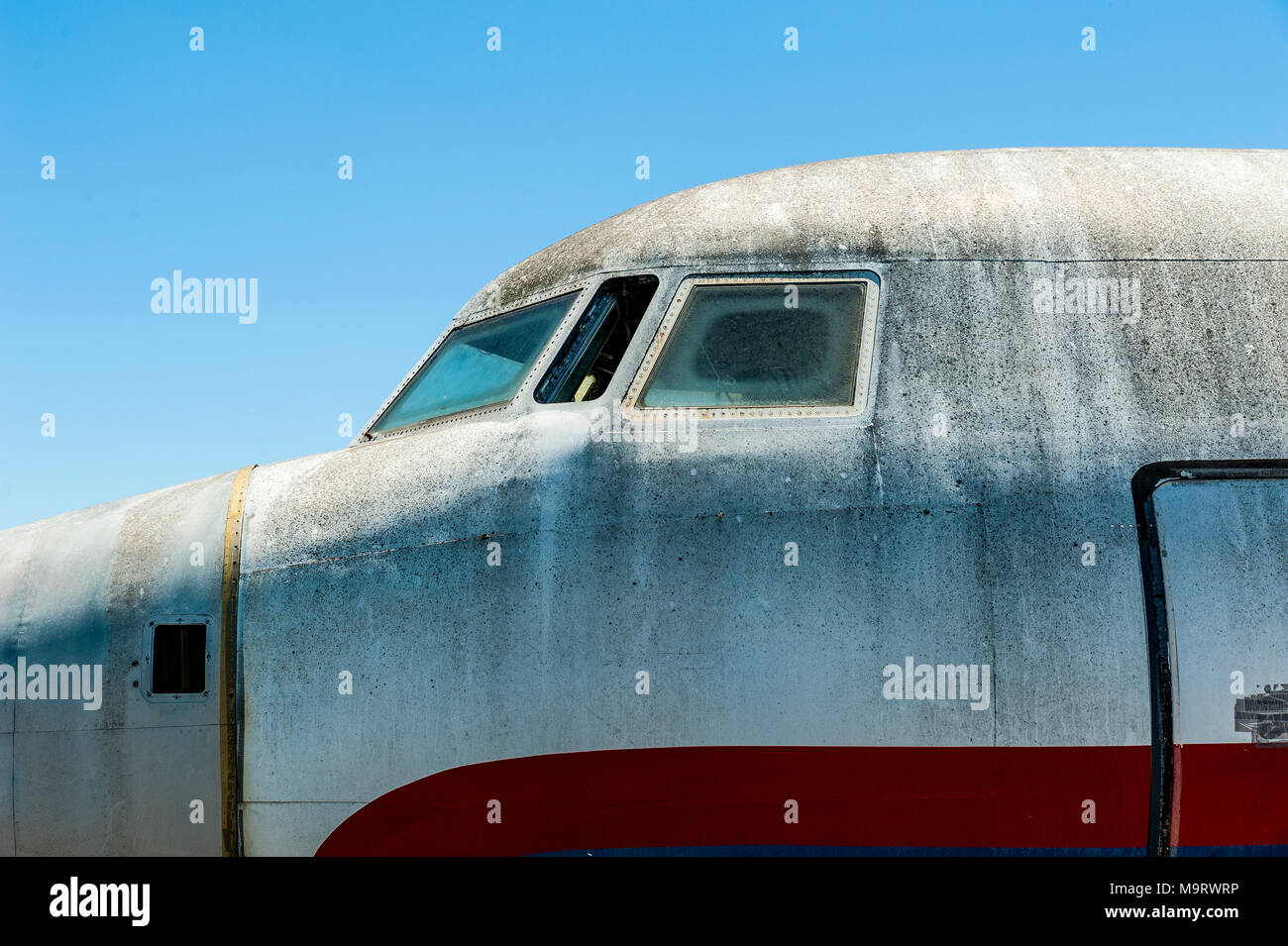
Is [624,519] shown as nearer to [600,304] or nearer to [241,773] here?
[600,304]

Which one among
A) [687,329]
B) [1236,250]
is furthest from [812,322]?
[1236,250]

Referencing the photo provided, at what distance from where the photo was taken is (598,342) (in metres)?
5.30

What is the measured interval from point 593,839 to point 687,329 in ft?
7.75

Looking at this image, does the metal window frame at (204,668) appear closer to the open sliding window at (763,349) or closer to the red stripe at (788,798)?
the red stripe at (788,798)

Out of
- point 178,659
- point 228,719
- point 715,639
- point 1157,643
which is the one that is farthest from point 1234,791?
point 178,659

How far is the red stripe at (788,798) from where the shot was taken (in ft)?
14.5

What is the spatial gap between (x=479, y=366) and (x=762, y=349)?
1526 mm

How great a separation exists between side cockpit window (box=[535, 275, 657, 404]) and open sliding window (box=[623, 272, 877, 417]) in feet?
0.79

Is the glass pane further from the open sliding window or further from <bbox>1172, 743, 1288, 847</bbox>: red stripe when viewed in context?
<bbox>1172, 743, 1288, 847</bbox>: red stripe

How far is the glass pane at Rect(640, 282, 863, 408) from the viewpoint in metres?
5.00

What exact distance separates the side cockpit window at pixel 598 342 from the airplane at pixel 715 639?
35cm

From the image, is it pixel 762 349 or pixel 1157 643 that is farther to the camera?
pixel 762 349

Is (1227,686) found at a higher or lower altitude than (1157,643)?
lower

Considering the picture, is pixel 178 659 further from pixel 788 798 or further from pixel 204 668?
pixel 788 798
